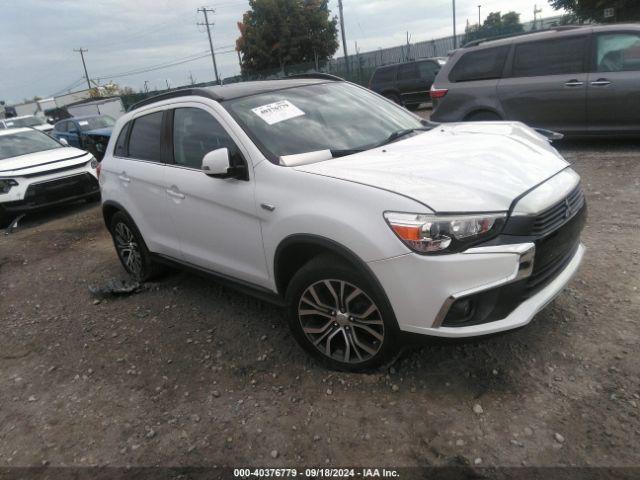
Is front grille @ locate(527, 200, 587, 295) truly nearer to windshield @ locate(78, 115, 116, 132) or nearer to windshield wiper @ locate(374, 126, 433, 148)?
windshield wiper @ locate(374, 126, 433, 148)

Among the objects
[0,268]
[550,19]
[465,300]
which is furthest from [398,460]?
[550,19]

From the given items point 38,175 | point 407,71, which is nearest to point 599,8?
point 407,71

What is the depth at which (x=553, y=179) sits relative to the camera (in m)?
2.77

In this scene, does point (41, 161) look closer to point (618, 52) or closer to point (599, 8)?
point (618, 52)

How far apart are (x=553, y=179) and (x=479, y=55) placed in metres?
5.62

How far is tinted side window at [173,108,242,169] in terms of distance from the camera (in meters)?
3.35

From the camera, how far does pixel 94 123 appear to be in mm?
13828

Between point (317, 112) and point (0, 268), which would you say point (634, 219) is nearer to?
point (317, 112)

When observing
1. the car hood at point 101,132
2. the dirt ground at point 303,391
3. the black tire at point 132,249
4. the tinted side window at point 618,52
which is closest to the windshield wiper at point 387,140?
the dirt ground at point 303,391

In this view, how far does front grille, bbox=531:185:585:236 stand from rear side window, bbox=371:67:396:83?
15246 millimetres

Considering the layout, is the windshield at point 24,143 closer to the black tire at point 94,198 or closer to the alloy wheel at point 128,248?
the black tire at point 94,198

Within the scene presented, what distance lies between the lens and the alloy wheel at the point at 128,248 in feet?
15.7

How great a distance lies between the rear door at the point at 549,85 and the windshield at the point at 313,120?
4.08m

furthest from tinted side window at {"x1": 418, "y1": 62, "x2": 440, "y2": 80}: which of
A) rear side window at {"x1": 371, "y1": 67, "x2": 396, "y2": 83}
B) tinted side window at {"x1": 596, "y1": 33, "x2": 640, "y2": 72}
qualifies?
tinted side window at {"x1": 596, "y1": 33, "x2": 640, "y2": 72}
